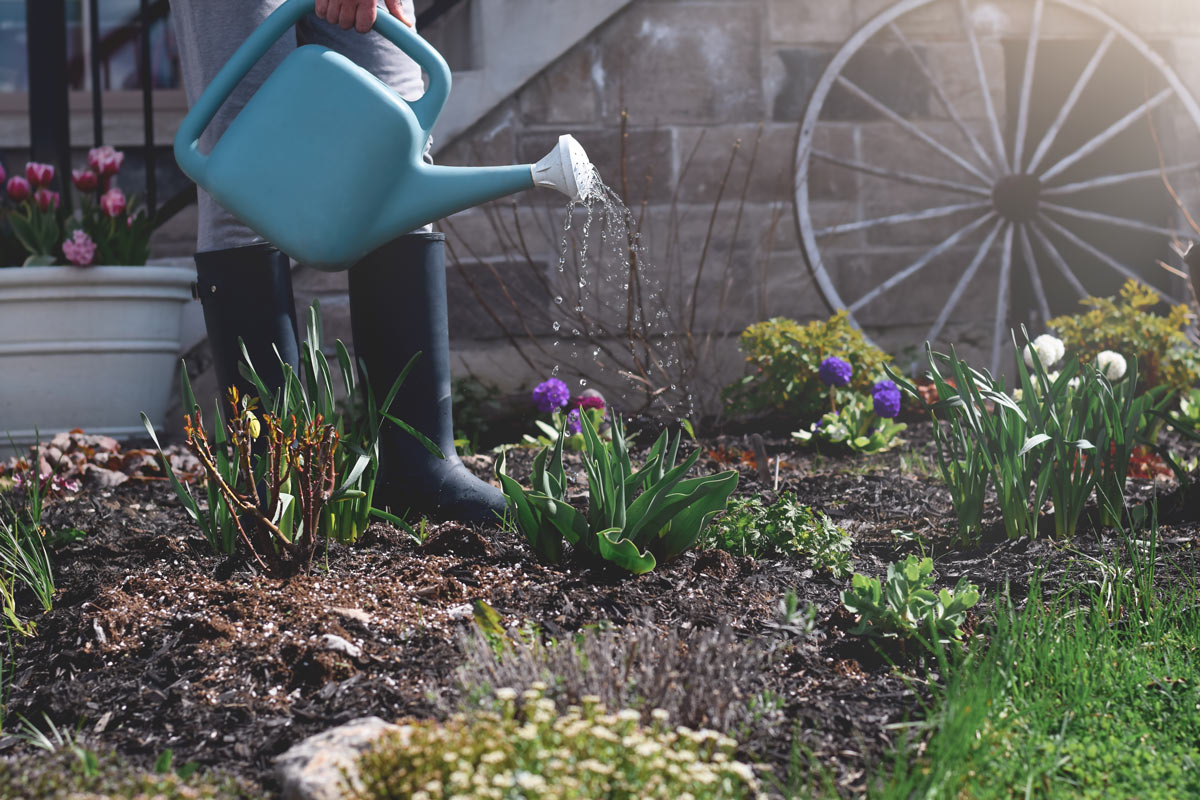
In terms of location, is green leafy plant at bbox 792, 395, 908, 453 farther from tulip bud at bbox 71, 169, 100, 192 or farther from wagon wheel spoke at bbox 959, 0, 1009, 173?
tulip bud at bbox 71, 169, 100, 192

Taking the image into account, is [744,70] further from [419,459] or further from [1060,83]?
[419,459]

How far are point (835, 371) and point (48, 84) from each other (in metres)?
2.49

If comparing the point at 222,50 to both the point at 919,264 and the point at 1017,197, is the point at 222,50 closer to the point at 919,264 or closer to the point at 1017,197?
the point at 919,264

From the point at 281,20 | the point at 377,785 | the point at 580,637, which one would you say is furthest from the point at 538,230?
the point at 377,785

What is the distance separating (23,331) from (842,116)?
102 inches

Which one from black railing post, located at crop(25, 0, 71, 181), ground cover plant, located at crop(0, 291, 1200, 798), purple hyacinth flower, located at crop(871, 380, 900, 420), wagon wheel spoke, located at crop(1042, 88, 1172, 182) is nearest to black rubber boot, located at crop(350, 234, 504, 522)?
ground cover plant, located at crop(0, 291, 1200, 798)

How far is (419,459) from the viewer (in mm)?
1829

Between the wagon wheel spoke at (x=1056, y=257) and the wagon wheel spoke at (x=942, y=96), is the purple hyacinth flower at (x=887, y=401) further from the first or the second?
the wagon wheel spoke at (x=1056, y=257)

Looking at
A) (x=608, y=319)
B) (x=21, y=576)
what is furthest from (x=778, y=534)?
(x=608, y=319)

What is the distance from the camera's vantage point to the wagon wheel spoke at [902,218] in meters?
3.59

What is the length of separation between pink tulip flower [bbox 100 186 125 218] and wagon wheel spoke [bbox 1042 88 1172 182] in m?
3.15

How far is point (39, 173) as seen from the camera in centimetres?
296

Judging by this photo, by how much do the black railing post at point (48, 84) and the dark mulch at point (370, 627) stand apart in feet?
6.05

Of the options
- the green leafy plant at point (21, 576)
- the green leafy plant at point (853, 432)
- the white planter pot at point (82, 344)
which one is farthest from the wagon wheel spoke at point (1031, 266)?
the green leafy plant at point (21, 576)
